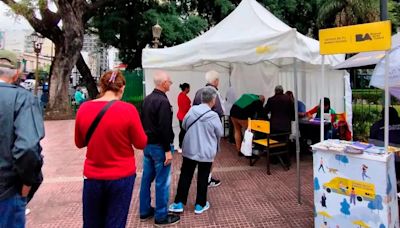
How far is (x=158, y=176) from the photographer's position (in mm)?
3768

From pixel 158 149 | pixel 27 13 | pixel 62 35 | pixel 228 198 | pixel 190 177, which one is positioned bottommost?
pixel 228 198

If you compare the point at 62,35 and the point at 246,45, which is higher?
the point at 62,35

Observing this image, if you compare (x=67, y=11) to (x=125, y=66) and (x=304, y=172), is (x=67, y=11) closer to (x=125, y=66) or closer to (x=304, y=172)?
(x=125, y=66)

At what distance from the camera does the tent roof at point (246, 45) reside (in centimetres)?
466

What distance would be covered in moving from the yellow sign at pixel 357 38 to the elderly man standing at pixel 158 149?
182 cm

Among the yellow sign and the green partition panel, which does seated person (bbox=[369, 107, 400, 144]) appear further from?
the green partition panel

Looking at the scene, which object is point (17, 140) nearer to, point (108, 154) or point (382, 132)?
point (108, 154)

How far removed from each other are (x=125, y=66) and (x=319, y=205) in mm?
17779

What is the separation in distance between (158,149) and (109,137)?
1210mm

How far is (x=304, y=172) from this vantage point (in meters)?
6.09

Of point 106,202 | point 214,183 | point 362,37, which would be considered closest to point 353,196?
point 362,37

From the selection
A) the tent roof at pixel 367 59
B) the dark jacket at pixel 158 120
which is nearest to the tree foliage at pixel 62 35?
the tent roof at pixel 367 59

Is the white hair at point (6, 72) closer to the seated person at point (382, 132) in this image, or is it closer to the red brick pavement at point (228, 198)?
the red brick pavement at point (228, 198)

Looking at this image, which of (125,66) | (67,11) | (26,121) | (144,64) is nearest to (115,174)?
(26,121)
